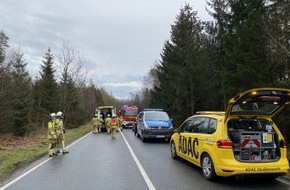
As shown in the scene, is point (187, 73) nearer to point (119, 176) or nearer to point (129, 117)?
point (129, 117)

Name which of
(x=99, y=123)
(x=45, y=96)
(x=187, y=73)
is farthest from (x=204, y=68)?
(x=45, y=96)

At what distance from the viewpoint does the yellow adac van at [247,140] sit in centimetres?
840

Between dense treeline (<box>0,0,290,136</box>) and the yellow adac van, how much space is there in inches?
201

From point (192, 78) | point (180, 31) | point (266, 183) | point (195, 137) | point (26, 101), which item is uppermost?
point (180, 31)

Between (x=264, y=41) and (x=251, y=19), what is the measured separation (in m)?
1.67

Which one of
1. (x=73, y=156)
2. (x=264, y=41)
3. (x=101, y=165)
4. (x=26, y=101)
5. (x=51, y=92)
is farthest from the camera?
(x=51, y=92)

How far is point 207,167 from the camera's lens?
9.33m

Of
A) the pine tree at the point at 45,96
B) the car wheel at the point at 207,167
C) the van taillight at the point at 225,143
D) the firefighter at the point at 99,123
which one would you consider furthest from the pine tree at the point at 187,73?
the van taillight at the point at 225,143

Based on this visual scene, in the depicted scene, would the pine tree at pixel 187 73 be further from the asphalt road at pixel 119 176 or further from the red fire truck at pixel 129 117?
the asphalt road at pixel 119 176

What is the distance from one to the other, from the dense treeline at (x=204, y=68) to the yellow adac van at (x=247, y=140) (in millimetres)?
5097

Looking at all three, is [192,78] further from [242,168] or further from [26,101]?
[242,168]

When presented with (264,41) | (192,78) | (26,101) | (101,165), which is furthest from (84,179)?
(192,78)

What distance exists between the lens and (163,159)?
13.1m

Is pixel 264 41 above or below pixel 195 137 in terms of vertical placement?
above
